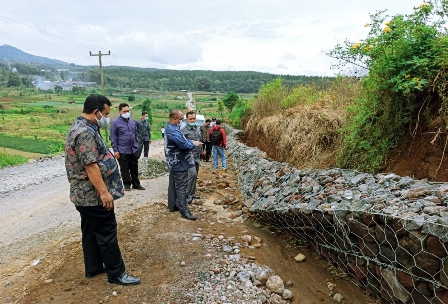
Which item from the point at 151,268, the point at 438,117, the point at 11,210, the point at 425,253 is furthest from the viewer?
the point at 11,210

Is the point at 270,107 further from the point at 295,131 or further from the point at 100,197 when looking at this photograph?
the point at 100,197

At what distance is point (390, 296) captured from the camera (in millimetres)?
3326

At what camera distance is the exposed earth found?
329 cm

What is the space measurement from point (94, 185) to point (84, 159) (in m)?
0.26

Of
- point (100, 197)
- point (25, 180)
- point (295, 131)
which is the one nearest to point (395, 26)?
point (295, 131)

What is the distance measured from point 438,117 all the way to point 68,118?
43024 mm

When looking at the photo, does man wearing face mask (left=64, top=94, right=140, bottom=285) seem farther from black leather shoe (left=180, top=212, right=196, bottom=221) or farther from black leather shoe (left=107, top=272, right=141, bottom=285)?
black leather shoe (left=180, top=212, right=196, bottom=221)

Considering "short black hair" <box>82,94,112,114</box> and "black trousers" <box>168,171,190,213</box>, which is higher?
"short black hair" <box>82,94,112,114</box>

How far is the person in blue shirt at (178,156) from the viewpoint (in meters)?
5.03

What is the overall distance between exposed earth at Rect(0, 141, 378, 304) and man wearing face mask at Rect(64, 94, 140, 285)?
0.26 metres

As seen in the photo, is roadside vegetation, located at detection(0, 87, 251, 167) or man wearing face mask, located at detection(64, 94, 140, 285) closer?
man wearing face mask, located at detection(64, 94, 140, 285)

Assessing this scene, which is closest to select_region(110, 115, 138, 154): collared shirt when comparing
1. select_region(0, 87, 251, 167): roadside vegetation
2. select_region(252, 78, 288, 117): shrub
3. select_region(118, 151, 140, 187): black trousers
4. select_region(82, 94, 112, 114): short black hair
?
select_region(118, 151, 140, 187): black trousers

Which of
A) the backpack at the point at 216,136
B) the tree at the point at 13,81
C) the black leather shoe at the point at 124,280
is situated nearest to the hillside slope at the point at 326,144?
the backpack at the point at 216,136

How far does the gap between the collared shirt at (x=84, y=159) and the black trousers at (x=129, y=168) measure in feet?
11.3
